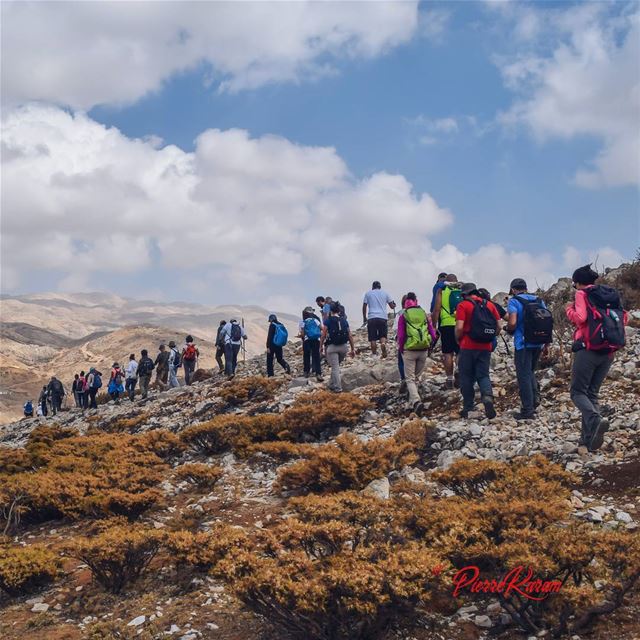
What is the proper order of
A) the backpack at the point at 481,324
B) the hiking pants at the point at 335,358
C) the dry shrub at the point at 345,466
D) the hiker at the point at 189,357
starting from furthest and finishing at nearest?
the hiker at the point at 189,357 → the hiking pants at the point at 335,358 → the backpack at the point at 481,324 → the dry shrub at the point at 345,466

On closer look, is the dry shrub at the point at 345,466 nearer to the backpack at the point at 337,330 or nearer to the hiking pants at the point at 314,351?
the backpack at the point at 337,330

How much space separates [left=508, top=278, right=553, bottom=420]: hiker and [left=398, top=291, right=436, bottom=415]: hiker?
2266 mm

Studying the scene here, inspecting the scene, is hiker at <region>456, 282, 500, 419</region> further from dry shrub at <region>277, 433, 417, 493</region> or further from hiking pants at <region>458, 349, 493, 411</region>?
dry shrub at <region>277, 433, 417, 493</region>

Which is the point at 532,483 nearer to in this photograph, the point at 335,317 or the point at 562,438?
the point at 562,438

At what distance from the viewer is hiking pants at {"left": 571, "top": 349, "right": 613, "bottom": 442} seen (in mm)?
8117

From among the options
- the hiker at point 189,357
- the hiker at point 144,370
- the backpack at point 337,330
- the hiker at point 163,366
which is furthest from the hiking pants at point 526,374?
the hiker at point 163,366

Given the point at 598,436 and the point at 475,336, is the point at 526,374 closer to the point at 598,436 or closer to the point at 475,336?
the point at 475,336

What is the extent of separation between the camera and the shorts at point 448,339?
12594mm

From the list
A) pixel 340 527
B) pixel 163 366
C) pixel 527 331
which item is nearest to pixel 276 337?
pixel 163 366

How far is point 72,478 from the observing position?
33.9 feet

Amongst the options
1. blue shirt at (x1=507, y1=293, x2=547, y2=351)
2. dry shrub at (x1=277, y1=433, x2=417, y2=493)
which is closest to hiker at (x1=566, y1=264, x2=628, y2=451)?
blue shirt at (x1=507, y1=293, x2=547, y2=351)

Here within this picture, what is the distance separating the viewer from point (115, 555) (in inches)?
259

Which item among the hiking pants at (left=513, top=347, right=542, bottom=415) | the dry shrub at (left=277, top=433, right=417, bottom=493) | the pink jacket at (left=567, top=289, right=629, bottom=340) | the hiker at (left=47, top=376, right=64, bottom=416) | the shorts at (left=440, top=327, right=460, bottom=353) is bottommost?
the hiker at (left=47, top=376, right=64, bottom=416)
